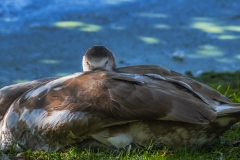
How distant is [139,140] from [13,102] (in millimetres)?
1196

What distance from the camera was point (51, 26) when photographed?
10.5 m

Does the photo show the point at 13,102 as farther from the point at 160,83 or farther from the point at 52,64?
the point at 52,64

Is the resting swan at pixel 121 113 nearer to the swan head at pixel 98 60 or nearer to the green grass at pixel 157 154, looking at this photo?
the green grass at pixel 157 154

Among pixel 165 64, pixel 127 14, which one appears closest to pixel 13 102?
pixel 165 64

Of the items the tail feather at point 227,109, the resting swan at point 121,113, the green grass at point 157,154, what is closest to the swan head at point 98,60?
the resting swan at point 121,113

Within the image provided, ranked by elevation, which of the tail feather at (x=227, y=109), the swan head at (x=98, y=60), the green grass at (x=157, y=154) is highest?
the swan head at (x=98, y=60)

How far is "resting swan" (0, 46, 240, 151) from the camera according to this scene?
4.23 metres

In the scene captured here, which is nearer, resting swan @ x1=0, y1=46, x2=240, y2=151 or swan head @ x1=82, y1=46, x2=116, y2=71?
resting swan @ x1=0, y1=46, x2=240, y2=151

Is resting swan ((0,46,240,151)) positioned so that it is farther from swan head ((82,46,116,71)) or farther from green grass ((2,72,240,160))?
swan head ((82,46,116,71))

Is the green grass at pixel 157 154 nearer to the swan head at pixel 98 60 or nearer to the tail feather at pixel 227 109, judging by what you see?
the tail feather at pixel 227 109

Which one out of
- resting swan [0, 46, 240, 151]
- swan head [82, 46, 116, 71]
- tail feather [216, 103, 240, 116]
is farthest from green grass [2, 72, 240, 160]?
swan head [82, 46, 116, 71]

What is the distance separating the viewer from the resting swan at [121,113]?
4.23m

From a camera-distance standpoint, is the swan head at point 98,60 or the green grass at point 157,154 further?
the swan head at point 98,60

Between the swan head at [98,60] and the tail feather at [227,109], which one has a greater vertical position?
the swan head at [98,60]
